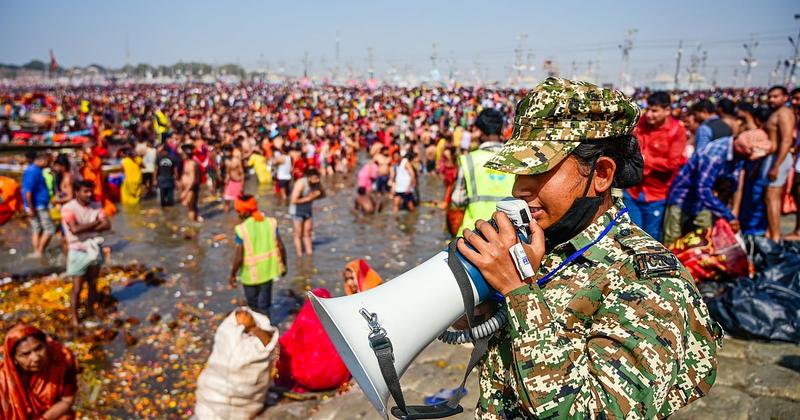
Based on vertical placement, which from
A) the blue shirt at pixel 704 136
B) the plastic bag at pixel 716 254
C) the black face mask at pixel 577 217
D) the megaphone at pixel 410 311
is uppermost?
the blue shirt at pixel 704 136

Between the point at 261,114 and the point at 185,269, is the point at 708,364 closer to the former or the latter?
the point at 185,269

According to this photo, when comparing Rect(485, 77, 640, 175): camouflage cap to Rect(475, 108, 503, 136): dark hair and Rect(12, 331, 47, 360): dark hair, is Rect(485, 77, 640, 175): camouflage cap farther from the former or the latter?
Rect(12, 331, 47, 360): dark hair

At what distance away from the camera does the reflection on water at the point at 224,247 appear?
7.32 m

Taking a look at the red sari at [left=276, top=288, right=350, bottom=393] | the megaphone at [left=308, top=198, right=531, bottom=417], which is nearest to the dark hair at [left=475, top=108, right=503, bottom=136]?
the red sari at [left=276, top=288, right=350, bottom=393]

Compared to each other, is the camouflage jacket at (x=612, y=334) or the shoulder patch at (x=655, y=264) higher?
the shoulder patch at (x=655, y=264)

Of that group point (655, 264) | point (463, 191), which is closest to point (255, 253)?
point (463, 191)

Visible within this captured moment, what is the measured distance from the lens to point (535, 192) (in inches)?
55.1

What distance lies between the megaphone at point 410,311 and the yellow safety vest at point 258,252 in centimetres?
456

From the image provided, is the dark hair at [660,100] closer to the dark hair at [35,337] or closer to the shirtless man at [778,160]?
the shirtless man at [778,160]

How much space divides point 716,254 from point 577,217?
405 centimetres

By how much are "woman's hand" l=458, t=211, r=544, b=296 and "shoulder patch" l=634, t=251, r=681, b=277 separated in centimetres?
27

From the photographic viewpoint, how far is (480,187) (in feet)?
11.8

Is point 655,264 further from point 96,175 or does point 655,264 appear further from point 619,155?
point 96,175

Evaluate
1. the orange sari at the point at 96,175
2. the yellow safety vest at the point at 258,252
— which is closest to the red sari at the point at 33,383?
the yellow safety vest at the point at 258,252
